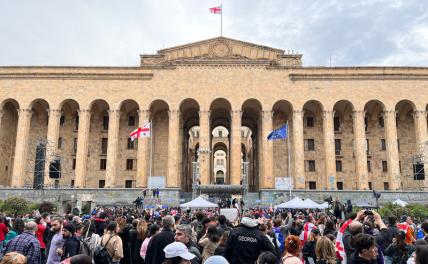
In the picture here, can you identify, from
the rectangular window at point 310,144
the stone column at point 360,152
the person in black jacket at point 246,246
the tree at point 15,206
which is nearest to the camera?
the person in black jacket at point 246,246

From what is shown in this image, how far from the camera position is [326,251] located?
6160 mm

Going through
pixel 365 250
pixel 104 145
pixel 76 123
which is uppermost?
pixel 76 123

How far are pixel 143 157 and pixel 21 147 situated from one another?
504 inches

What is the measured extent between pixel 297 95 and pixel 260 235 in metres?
34.6

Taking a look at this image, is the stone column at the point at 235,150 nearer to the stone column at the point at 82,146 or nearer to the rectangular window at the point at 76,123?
the stone column at the point at 82,146

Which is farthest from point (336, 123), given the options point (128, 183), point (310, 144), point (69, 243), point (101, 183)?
point (69, 243)

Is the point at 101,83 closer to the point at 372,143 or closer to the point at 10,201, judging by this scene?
the point at 10,201

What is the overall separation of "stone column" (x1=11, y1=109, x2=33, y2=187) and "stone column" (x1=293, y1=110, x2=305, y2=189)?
28176 millimetres

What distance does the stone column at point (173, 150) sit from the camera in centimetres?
3814

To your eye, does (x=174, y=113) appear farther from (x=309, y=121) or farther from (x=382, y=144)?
(x=382, y=144)

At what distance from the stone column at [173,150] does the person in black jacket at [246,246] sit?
31954 millimetres

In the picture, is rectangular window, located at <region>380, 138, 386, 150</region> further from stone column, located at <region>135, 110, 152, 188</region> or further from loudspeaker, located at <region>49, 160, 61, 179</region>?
loudspeaker, located at <region>49, 160, 61, 179</region>

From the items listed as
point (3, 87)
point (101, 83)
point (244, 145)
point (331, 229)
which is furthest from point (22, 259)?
point (244, 145)

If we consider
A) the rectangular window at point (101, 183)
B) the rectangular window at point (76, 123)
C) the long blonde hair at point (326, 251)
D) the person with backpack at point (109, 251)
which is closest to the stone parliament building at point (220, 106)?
the rectangular window at point (101, 183)
